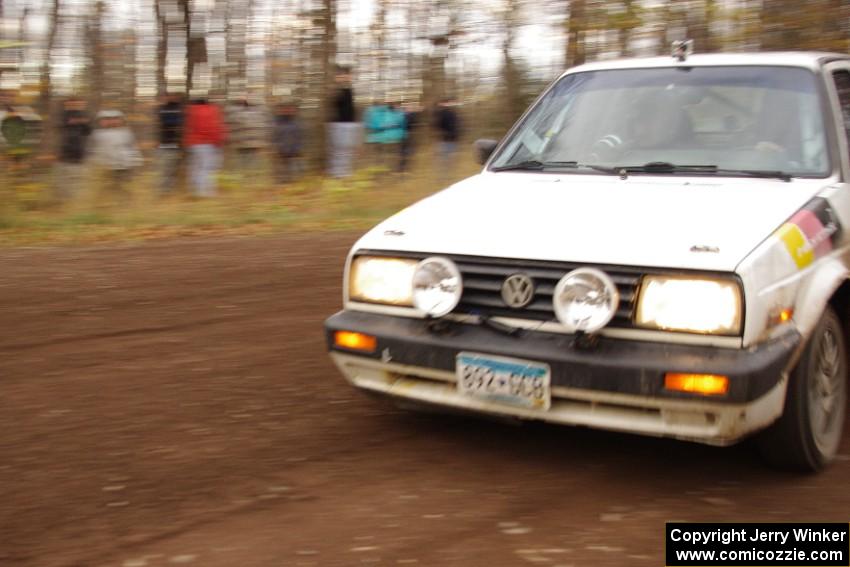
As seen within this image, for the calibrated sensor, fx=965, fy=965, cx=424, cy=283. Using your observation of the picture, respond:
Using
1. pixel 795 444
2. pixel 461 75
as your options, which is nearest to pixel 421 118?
pixel 461 75

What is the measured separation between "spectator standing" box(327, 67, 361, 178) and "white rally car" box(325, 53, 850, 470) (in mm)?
11085

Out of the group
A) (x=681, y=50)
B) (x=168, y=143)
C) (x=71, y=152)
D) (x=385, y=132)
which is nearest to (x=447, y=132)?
(x=385, y=132)

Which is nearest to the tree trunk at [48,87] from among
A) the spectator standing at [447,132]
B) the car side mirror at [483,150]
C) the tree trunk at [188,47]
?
the tree trunk at [188,47]

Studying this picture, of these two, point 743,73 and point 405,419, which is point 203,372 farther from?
point 743,73

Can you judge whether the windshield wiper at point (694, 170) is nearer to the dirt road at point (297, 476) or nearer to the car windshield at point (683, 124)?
the car windshield at point (683, 124)

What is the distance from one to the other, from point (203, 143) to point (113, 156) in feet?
4.43

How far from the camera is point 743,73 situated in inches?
189

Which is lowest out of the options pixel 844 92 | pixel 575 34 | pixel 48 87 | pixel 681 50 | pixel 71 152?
pixel 71 152

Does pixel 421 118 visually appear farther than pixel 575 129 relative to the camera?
Yes

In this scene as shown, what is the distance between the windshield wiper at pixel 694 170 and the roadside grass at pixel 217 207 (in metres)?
7.85

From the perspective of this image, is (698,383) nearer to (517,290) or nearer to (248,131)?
(517,290)

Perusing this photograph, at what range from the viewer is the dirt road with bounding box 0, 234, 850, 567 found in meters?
3.30

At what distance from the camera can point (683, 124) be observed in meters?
4.67

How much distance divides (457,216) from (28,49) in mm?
12554
